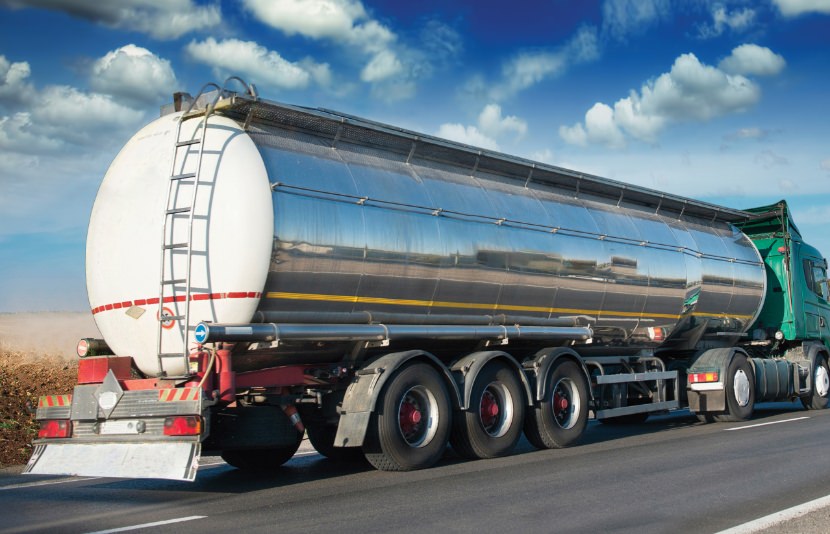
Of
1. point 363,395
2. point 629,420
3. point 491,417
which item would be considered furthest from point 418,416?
point 629,420

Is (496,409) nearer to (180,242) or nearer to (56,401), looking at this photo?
(180,242)

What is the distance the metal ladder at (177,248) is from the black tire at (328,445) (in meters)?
2.50

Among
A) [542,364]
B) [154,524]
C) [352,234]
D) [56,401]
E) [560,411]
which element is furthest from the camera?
[560,411]

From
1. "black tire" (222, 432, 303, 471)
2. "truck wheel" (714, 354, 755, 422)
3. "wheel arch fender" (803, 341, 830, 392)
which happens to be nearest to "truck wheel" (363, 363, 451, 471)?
"black tire" (222, 432, 303, 471)

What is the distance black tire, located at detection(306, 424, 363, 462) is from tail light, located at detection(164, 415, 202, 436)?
2.66 meters

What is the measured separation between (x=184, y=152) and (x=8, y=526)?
3.77 meters

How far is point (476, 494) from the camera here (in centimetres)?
753

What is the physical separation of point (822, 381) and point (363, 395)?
12417mm

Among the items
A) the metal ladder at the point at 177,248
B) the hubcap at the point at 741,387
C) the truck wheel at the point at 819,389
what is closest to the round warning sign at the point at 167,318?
the metal ladder at the point at 177,248

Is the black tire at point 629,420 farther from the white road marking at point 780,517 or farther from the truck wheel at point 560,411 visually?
the white road marking at point 780,517

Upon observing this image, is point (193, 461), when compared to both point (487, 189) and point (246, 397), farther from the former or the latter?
point (487, 189)

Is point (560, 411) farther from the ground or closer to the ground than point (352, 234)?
closer to the ground

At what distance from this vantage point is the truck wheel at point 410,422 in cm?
874

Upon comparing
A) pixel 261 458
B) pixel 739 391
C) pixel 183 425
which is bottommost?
pixel 261 458
